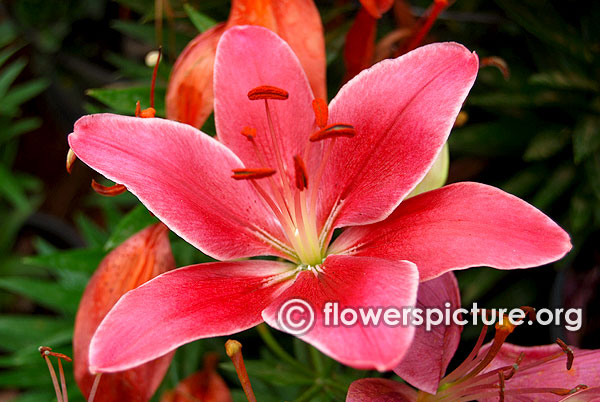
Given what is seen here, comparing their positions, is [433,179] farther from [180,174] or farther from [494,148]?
[494,148]

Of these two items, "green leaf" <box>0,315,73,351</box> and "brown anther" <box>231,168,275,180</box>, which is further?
"green leaf" <box>0,315,73,351</box>

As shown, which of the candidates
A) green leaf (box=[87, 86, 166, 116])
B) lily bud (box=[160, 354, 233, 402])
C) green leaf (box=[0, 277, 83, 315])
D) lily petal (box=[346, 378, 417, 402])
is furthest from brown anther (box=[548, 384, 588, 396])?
green leaf (box=[0, 277, 83, 315])

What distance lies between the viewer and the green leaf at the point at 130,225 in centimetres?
67

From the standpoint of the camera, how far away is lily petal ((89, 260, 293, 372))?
0.40 metres

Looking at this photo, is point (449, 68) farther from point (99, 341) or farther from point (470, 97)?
point (470, 97)

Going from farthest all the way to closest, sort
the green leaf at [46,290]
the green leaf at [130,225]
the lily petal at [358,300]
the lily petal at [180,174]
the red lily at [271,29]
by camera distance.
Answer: the green leaf at [46,290]
the green leaf at [130,225]
the red lily at [271,29]
the lily petal at [180,174]
the lily petal at [358,300]

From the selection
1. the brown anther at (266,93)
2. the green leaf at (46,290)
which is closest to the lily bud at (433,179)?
the brown anther at (266,93)

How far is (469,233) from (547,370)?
16 cm

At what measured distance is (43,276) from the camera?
151 cm

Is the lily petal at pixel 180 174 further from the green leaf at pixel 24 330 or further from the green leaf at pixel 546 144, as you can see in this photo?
the green leaf at pixel 24 330

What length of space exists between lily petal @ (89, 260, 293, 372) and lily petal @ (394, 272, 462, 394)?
0.11 metres

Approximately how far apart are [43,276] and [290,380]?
1.06 metres

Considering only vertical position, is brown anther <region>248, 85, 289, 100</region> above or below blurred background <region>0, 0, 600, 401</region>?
above

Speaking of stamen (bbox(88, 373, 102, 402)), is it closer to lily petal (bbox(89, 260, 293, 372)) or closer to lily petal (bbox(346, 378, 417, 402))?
lily petal (bbox(89, 260, 293, 372))
